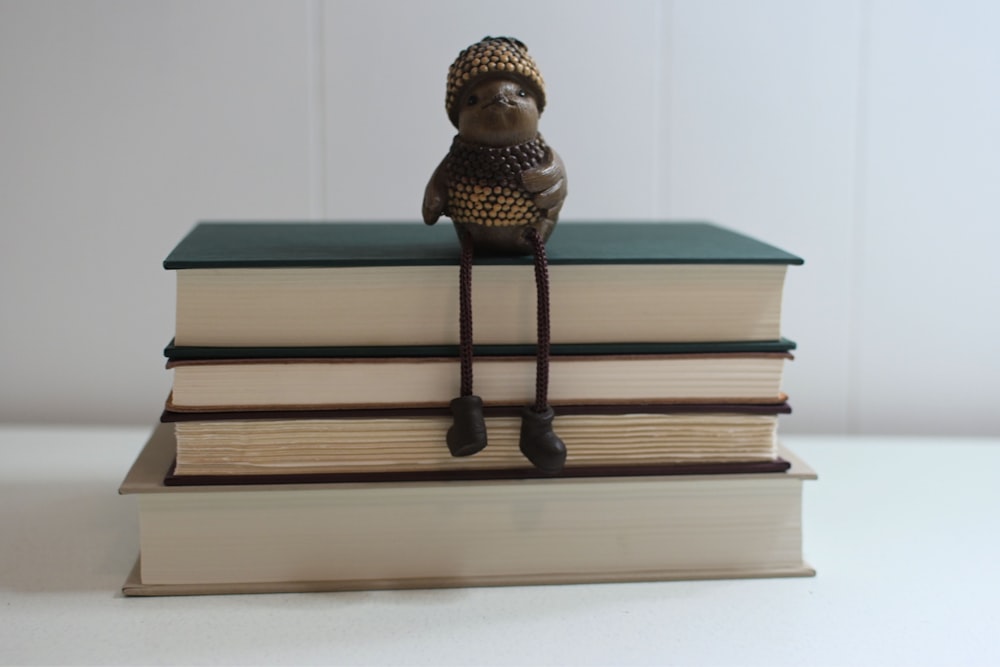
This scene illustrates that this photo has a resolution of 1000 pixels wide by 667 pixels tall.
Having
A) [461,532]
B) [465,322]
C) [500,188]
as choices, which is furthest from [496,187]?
[461,532]

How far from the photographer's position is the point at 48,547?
1133mm

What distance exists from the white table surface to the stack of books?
3 centimetres

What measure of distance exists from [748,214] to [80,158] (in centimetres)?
88

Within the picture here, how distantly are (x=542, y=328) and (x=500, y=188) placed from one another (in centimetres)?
12

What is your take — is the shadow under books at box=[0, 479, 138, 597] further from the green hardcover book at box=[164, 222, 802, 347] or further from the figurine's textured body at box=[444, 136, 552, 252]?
the figurine's textured body at box=[444, 136, 552, 252]

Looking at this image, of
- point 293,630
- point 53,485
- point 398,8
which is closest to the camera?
point 293,630

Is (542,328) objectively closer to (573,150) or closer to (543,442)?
(543,442)

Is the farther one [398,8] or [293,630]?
[398,8]

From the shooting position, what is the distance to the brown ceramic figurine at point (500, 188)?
100 cm

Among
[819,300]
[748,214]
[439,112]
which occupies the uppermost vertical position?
[439,112]

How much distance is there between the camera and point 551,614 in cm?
→ 100

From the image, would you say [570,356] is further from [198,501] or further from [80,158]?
[80,158]

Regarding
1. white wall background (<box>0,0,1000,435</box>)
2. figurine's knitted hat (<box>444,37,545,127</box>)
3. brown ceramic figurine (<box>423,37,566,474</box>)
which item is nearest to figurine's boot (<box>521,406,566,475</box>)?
brown ceramic figurine (<box>423,37,566,474</box>)

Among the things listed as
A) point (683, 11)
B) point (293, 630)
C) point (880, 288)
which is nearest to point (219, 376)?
point (293, 630)
